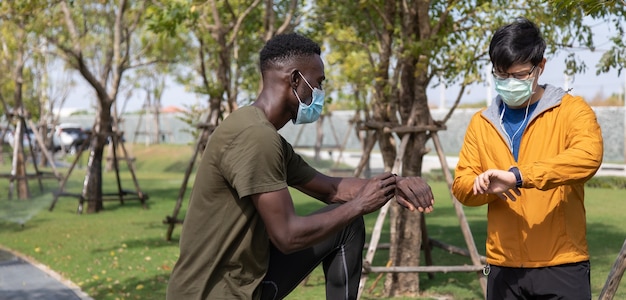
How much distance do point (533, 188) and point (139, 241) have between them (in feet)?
28.9

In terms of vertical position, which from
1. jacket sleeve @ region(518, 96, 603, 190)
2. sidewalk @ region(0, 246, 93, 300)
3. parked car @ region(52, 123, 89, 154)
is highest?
jacket sleeve @ region(518, 96, 603, 190)

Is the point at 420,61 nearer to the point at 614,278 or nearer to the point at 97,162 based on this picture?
the point at 614,278

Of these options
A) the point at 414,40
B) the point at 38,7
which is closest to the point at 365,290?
the point at 414,40

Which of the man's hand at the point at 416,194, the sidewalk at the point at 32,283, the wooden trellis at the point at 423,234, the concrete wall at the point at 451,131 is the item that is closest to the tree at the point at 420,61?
the wooden trellis at the point at 423,234

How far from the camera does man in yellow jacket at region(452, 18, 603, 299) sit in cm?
349

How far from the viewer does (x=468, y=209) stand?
15789 mm

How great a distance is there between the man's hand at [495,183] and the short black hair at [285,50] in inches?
31.6

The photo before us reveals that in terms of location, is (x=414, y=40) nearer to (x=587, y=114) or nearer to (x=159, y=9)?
(x=159, y=9)

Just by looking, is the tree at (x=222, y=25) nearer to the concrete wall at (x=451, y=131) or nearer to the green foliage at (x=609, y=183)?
the concrete wall at (x=451, y=131)

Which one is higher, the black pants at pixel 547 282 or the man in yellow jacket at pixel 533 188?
the man in yellow jacket at pixel 533 188

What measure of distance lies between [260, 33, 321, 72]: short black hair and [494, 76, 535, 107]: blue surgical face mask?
0.79 metres

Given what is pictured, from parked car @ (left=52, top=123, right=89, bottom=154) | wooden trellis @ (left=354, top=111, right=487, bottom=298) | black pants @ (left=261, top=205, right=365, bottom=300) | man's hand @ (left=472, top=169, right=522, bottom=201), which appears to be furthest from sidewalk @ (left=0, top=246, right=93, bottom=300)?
parked car @ (left=52, top=123, right=89, bottom=154)

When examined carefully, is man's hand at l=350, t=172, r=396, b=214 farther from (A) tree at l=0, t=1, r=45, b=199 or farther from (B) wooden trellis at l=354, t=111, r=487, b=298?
(A) tree at l=0, t=1, r=45, b=199

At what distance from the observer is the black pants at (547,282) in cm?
351
